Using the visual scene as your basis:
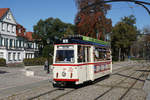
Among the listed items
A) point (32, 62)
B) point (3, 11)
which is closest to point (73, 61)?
point (32, 62)

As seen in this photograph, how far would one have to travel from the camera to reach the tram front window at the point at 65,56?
511 inches

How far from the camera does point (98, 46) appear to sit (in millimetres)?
16250

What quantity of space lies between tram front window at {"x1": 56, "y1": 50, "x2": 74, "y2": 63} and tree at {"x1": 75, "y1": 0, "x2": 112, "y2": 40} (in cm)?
3041

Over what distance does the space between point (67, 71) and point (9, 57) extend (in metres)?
41.2

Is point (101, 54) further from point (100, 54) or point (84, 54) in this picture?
point (84, 54)

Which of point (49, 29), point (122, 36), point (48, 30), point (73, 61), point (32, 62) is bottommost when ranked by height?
point (32, 62)

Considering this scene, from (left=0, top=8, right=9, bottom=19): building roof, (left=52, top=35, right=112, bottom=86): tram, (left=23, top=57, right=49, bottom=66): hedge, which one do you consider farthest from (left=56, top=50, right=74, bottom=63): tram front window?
(left=0, top=8, right=9, bottom=19): building roof

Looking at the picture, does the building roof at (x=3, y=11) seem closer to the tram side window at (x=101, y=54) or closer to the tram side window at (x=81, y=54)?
the tram side window at (x=101, y=54)

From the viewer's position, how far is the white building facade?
160ft

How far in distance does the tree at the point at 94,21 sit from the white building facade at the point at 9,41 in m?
16.9

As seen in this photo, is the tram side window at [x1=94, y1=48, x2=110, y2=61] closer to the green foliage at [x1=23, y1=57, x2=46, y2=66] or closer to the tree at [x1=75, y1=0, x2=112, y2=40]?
the green foliage at [x1=23, y1=57, x2=46, y2=66]

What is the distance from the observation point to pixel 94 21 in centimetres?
4319

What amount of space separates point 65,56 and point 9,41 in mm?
41472

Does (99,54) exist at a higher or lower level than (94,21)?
lower
